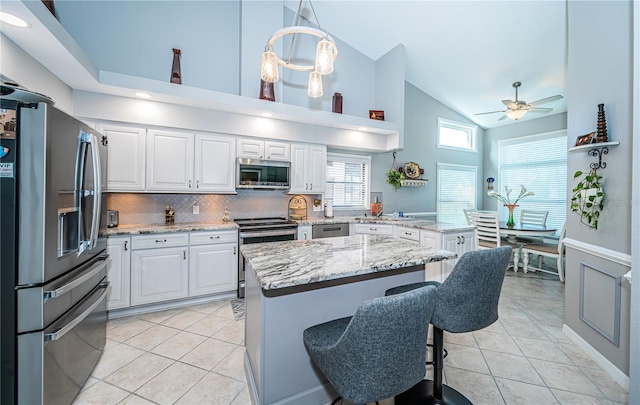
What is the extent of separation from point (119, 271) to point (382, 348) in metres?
3.00

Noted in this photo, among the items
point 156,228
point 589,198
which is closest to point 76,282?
point 156,228

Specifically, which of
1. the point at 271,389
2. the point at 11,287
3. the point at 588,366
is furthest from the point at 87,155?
the point at 588,366

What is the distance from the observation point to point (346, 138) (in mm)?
4363

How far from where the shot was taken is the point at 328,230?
3977 mm

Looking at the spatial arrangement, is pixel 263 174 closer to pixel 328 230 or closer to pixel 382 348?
pixel 328 230

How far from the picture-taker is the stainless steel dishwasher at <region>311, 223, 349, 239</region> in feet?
12.7

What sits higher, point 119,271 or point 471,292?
point 471,292

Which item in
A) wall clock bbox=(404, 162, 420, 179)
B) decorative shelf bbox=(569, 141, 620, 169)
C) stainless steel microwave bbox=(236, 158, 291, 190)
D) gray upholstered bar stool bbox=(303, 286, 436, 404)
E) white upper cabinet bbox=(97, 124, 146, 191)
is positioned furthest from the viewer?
wall clock bbox=(404, 162, 420, 179)

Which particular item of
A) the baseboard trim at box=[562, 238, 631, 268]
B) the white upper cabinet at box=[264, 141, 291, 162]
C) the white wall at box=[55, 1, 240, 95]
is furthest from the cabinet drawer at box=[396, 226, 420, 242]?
the white wall at box=[55, 1, 240, 95]

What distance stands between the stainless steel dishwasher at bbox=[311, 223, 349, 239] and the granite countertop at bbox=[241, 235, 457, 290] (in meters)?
1.59

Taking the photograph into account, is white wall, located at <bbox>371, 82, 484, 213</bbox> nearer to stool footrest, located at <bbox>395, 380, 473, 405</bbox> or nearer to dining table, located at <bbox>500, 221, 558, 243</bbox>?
dining table, located at <bbox>500, 221, 558, 243</bbox>

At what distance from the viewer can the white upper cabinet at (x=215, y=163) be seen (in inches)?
135

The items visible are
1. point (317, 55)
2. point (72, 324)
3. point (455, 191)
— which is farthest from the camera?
point (455, 191)

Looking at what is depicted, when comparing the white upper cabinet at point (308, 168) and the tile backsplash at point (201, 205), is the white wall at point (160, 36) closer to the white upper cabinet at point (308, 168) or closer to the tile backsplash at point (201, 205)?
the white upper cabinet at point (308, 168)
